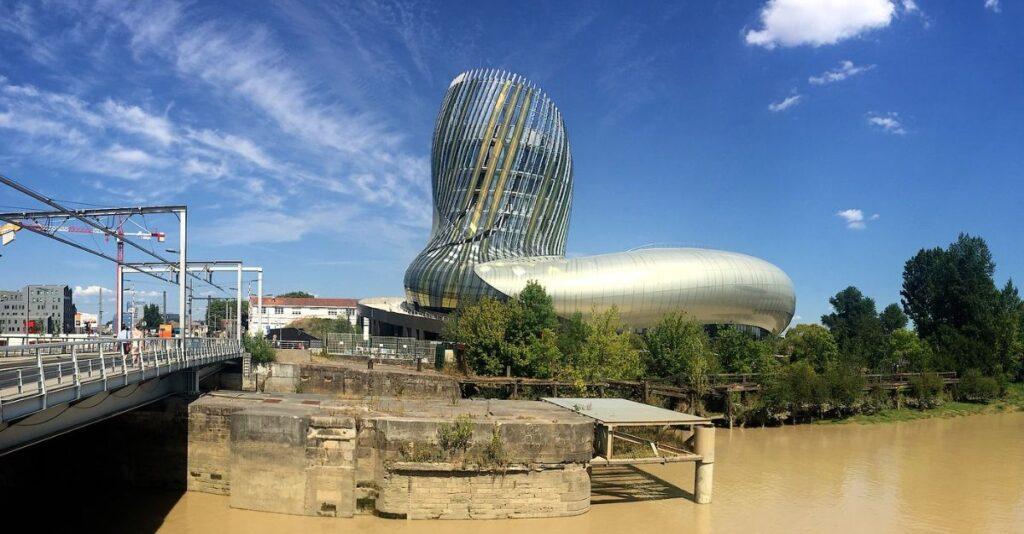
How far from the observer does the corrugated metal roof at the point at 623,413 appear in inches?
701

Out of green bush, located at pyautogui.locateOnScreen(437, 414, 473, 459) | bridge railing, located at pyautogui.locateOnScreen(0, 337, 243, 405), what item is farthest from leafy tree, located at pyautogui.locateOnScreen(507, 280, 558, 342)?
green bush, located at pyautogui.locateOnScreen(437, 414, 473, 459)

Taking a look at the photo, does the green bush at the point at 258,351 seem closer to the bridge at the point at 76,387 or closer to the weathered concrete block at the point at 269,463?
the bridge at the point at 76,387

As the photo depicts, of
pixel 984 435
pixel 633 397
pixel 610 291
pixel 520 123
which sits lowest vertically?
pixel 984 435

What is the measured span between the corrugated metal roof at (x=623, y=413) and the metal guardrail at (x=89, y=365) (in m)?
11.3

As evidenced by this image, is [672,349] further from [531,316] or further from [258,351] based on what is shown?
[258,351]

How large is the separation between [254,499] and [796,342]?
1726 inches

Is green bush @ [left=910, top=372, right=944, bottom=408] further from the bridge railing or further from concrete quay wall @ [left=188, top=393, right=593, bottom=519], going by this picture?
the bridge railing

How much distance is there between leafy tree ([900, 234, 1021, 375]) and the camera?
1982 inches

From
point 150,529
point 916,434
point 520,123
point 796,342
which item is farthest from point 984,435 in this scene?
point 520,123

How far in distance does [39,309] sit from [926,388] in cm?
9091

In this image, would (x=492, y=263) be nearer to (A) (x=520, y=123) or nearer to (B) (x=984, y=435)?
(A) (x=520, y=123)

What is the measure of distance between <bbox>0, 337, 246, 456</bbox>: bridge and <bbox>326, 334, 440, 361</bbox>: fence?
19578 millimetres

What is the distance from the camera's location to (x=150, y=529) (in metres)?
16.0

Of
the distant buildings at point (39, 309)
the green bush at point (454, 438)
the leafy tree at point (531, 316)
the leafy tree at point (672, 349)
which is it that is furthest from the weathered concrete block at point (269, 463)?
the distant buildings at point (39, 309)
